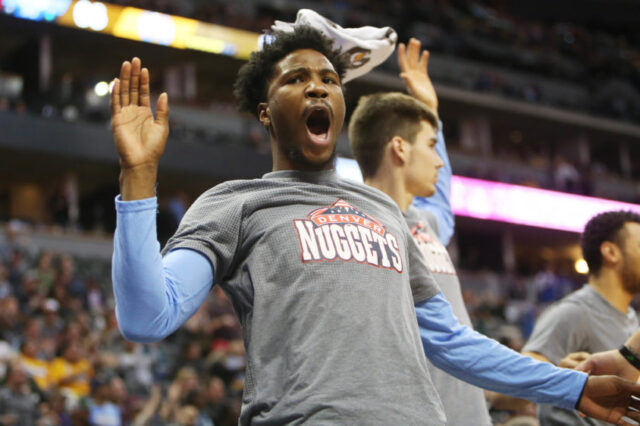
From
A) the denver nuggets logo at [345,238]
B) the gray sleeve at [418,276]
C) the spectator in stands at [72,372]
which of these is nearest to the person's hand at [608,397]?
the gray sleeve at [418,276]

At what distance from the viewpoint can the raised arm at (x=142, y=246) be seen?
1.65 meters

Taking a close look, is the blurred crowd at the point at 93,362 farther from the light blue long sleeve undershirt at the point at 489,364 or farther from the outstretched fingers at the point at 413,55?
the light blue long sleeve undershirt at the point at 489,364

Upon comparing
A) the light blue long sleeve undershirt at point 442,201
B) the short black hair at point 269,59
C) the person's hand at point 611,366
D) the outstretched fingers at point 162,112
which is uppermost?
the short black hair at point 269,59

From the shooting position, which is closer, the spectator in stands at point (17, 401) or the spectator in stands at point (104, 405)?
the spectator in stands at point (17, 401)

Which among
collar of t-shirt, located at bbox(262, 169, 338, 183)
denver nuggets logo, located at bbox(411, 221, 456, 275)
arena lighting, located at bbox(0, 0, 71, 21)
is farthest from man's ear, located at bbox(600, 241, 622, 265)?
arena lighting, located at bbox(0, 0, 71, 21)

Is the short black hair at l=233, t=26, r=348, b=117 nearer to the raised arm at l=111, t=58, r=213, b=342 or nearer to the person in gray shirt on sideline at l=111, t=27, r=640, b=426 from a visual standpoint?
the person in gray shirt on sideline at l=111, t=27, r=640, b=426

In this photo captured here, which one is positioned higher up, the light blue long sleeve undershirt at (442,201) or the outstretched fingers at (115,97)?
the outstretched fingers at (115,97)

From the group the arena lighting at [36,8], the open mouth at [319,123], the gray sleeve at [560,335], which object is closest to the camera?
the open mouth at [319,123]

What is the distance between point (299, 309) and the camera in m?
1.81

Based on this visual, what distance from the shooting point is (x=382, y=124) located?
3.07 m

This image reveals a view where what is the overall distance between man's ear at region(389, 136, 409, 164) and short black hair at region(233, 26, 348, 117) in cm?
73

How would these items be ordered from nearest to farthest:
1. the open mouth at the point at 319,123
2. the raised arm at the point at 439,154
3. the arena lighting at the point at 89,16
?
the open mouth at the point at 319,123 < the raised arm at the point at 439,154 < the arena lighting at the point at 89,16

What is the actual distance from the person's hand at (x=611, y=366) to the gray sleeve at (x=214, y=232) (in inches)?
44.3

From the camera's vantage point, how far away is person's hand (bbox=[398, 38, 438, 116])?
11.2 ft
